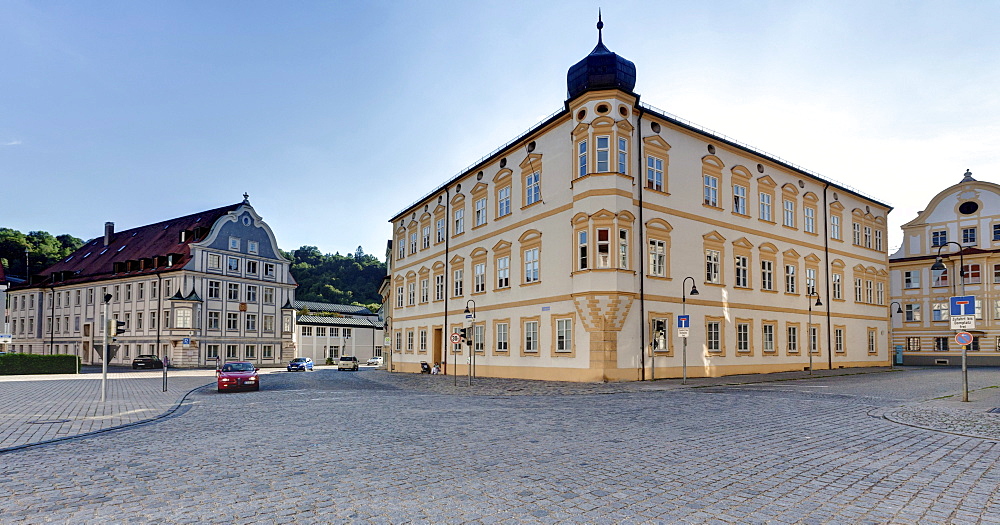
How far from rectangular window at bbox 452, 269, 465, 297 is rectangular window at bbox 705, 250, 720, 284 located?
15.2m

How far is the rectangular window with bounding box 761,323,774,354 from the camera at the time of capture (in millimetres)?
36125

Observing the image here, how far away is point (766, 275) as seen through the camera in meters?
37.2

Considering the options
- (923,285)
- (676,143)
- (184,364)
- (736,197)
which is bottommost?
(184,364)

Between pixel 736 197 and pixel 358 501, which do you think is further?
pixel 736 197

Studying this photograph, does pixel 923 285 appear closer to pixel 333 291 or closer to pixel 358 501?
pixel 358 501

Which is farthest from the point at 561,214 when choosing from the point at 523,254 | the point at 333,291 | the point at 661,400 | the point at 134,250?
the point at 333,291

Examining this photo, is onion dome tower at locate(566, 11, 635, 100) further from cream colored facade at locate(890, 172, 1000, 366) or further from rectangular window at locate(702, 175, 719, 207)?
cream colored facade at locate(890, 172, 1000, 366)

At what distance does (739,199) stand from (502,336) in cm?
1533

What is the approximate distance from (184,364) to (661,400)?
54.5 meters

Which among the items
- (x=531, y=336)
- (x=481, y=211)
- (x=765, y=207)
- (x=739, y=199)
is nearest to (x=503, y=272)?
(x=531, y=336)

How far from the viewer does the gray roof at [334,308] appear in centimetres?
9306

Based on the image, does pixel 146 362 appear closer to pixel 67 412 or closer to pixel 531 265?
pixel 531 265

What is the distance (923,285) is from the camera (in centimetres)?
5794

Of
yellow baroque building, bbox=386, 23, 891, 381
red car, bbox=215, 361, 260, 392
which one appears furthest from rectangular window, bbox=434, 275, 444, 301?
red car, bbox=215, 361, 260, 392
